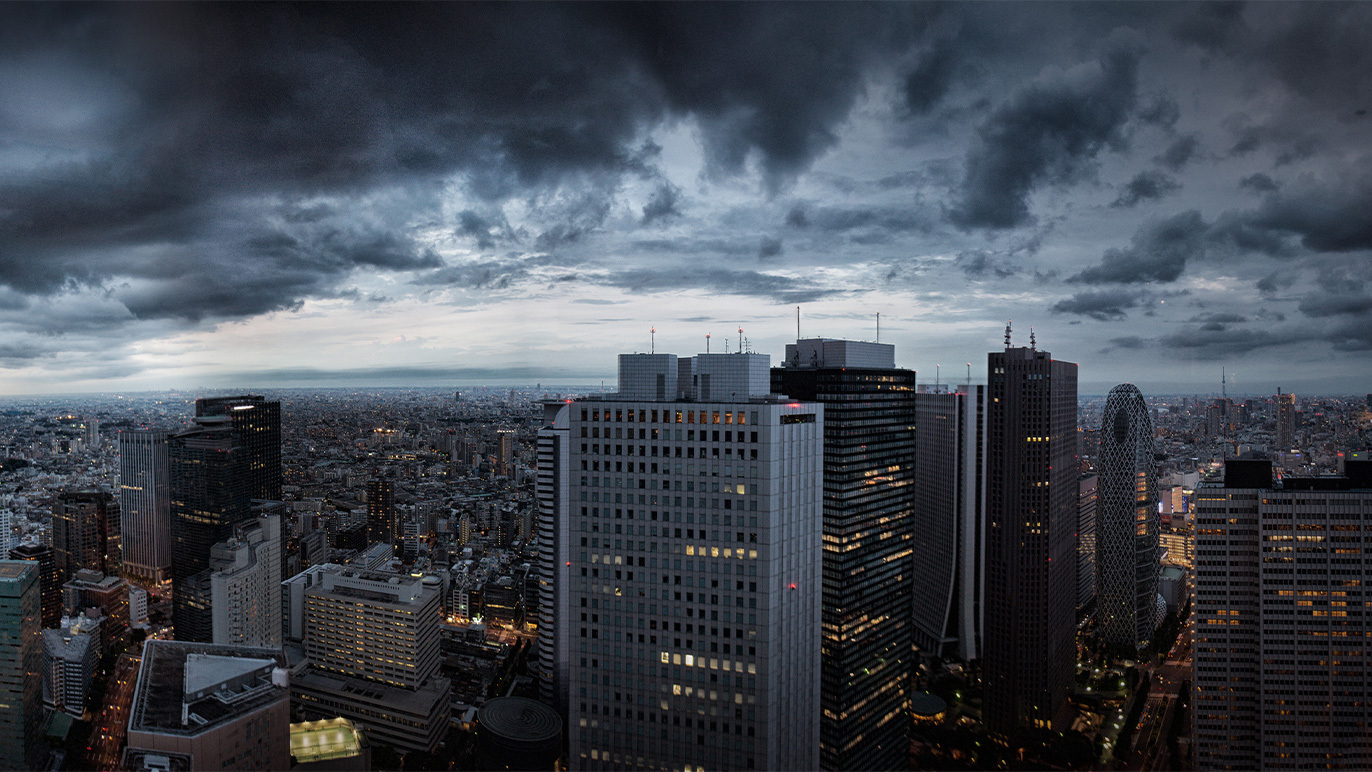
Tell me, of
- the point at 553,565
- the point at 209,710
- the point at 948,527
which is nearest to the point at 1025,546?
the point at 948,527

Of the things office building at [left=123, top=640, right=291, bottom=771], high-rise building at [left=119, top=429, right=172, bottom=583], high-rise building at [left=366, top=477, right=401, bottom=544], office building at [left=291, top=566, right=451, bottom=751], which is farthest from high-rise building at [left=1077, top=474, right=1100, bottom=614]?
high-rise building at [left=119, top=429, right=172, bottom=583]

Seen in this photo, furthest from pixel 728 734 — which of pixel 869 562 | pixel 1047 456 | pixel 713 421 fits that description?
pixel 1047 456

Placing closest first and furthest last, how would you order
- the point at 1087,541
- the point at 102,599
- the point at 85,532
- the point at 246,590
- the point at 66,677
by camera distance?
1. the point at 66,677
2. the point at 246,590
3. the point at 102,599
4. the point at 1087,541
5. the point at 85,532

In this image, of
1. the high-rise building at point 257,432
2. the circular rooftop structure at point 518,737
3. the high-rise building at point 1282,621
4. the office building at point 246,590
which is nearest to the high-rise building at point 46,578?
the high-rise building at point 257,432

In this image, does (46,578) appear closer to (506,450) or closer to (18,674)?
(18,674)

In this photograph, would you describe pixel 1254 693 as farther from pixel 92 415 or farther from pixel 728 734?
pixel 92 415

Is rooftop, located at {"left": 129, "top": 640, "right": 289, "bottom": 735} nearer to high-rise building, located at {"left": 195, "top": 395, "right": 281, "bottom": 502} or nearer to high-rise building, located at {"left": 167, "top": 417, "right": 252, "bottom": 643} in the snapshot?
high-rise building, located at {"left": 195, "top": 395, "right": 281, "bottom": 502}
